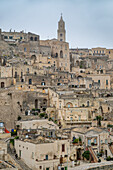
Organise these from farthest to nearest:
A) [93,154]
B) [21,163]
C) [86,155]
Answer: [93,154]
[86,155]
[21,163]

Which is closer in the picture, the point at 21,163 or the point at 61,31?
the point at 21,163

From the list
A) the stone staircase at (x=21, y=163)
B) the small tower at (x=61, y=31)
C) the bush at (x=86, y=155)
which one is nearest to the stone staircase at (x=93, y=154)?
the bush at (x=86, y=155)

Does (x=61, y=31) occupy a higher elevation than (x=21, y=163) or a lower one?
higher

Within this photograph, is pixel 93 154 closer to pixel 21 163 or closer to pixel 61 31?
pixel 21 163

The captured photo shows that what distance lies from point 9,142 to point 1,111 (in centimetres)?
901

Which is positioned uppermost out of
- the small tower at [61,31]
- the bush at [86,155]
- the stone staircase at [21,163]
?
the small tower at [61,31]

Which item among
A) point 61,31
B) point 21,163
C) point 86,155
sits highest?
point 61,31

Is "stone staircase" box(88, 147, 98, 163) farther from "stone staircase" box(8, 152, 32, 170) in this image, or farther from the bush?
"stone staircase" box(8, 152, 32, 170)

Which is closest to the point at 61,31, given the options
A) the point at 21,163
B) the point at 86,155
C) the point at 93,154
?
the point at 93,154

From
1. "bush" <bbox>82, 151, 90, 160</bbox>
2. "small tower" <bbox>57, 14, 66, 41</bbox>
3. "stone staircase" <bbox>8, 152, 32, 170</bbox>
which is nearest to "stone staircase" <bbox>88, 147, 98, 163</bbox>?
"bush" <bbox>82, 151, 90, 160</bbox>

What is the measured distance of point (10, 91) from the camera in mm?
49594

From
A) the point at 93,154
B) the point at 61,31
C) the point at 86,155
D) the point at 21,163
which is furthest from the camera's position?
the point at 61,31

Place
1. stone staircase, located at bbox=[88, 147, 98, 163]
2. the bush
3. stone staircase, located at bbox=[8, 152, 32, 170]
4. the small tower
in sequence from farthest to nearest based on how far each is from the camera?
the small tower, the bush, stone staircase, located at bbox=[88, 147, 98, 163], stone staircase, located at bbox=[8, 152, 32, 170]

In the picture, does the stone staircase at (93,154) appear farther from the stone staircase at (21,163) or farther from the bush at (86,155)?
the stone staircase at (21,163)
